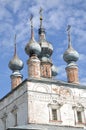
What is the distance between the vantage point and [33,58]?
21109 millimetres

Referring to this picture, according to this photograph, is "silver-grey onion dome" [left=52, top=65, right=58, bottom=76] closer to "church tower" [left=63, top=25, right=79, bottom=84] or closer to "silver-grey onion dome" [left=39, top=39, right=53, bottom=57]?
"silver-grey onion dome" [left=39, top=39, right=53, bottom=57]

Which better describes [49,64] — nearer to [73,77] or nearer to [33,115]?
[73,77]

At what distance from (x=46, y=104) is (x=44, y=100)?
224 mm

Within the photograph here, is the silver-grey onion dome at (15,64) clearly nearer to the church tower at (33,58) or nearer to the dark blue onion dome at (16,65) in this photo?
the dark blue onion dome at (16,65)

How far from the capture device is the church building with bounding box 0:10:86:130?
64.4 ft

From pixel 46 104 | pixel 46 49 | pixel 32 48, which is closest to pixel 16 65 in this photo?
pixel 32 48

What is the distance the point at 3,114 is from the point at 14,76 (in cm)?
234

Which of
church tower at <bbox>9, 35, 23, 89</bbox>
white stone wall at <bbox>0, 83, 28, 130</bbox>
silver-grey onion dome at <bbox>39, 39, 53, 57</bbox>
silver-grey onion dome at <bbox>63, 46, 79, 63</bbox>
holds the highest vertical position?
silver-grey onion dome at <bbox>39, 39, 53, 57</bbox>

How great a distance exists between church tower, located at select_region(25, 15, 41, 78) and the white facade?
0.61 meters

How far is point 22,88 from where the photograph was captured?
66.5 feet

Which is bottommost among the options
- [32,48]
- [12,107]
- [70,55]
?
[12,107]

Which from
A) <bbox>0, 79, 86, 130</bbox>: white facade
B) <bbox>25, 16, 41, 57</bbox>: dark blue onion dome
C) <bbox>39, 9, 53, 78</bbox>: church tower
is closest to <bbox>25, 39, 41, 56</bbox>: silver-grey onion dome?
<bbox>25, 16, 41, 57</bbox>: dark blue onion dome

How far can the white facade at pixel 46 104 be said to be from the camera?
1966 cm

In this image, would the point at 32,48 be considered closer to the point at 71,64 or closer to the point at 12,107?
the point at 71,64
